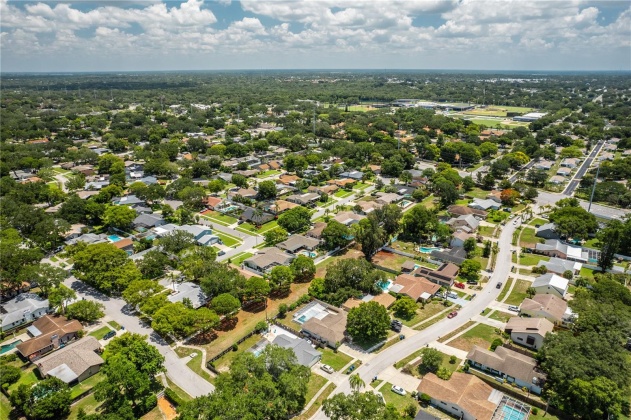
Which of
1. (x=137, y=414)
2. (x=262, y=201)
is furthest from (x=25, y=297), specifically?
(x=262, y=201)

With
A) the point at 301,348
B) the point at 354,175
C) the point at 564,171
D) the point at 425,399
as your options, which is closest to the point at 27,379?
the point at 301,348

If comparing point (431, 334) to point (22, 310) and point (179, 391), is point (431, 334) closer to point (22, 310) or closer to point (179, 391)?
point (179, 391)

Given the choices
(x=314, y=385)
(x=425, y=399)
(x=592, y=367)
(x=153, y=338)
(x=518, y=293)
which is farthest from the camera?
(x=518, y=293)

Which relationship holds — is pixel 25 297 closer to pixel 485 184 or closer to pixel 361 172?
pixel 361 172

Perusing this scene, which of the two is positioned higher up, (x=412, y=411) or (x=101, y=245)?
(x=101, y=245)

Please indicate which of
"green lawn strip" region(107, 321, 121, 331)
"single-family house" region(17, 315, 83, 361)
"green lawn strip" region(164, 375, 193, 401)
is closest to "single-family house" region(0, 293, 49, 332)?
"single-family house" region(17, 315, 83, 361)

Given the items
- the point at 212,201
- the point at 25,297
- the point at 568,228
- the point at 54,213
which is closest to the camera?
the point at 25,297

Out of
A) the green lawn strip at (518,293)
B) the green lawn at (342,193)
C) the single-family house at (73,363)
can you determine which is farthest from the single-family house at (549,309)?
the green lawn at (342,193)
